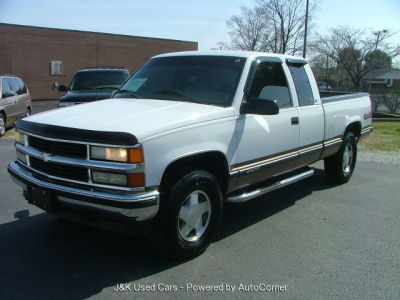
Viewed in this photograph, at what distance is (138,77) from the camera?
16.7ft

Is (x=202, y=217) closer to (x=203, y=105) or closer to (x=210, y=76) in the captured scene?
(x=203, y=105)

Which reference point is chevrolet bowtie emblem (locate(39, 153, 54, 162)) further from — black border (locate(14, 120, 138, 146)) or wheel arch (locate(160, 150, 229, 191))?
wheel arch (locate(160, 150, 229, 191))

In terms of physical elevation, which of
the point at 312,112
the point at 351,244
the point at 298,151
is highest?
the point at 312,112

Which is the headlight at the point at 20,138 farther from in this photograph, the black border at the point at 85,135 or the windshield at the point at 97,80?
the windshield at the point at 97,80

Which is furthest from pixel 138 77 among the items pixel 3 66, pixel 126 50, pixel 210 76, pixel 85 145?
pixel 126 50

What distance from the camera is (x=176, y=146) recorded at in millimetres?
3453

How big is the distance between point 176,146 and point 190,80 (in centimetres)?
132

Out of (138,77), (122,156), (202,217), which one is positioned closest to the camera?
(122,156)

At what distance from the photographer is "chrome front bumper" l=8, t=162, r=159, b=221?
3178 millimetres

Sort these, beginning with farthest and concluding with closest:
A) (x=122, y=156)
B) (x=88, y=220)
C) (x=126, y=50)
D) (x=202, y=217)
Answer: (x=126, y=50)
(x=202, y=217)
(x=88, y=220)
(x=122, y=156)

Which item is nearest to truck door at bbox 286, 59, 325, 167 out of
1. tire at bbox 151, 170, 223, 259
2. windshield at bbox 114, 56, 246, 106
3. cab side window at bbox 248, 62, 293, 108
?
cab side window at bbox 248, 62, 293, 108

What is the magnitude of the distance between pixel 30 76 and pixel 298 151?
32634 mm

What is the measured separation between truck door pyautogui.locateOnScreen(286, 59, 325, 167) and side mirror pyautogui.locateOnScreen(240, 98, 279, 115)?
3.79ft

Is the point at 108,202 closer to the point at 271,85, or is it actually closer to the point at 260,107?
the point at 260,107
